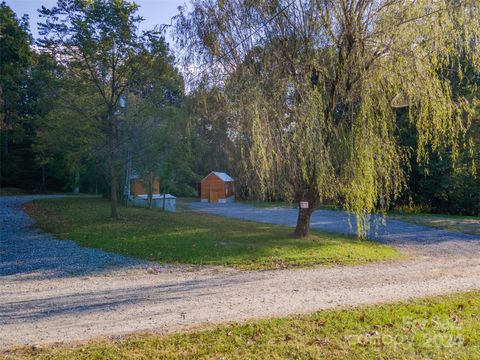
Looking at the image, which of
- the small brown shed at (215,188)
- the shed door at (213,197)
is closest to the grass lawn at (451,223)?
the small brown shed at (215,188)

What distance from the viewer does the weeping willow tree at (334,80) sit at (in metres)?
8.48

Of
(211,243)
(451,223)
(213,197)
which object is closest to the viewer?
(211,243)

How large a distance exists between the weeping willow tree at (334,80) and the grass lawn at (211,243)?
138cm

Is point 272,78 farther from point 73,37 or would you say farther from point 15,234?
point 15,234

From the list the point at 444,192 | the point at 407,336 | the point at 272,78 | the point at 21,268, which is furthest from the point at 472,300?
the point at 444,192

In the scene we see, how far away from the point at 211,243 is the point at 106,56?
25.2 ft

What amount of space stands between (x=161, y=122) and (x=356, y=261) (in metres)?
9.31

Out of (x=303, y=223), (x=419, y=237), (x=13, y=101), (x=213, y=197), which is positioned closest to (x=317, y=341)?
(x=303, y=223)

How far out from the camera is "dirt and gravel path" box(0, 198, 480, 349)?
495cm

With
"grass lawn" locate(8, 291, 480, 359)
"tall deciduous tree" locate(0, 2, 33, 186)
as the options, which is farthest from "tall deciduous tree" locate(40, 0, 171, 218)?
"grass lawn" locate(8, 291, 480, 359)

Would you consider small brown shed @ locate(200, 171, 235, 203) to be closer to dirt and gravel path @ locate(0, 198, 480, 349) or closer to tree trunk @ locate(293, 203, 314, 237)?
tree trunk @ locate(293, 203, 314, 237)

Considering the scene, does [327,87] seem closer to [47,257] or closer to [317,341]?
[317,341]

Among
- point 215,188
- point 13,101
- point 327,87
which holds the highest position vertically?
point 13,101

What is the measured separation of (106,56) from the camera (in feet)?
46.9
